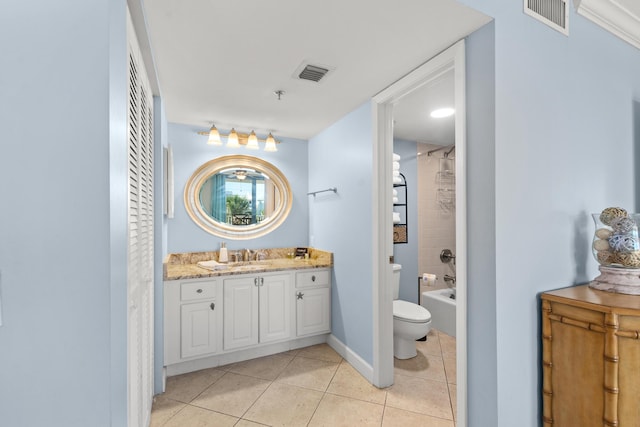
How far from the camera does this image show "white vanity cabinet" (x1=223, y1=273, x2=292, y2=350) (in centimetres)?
269

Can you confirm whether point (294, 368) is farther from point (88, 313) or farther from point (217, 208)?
point (88, 313)

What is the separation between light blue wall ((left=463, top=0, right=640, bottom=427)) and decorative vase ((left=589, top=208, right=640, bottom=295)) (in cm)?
12

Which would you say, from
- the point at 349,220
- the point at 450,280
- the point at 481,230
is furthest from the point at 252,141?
the point at 450,280

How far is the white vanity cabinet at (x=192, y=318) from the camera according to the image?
2.47 meters

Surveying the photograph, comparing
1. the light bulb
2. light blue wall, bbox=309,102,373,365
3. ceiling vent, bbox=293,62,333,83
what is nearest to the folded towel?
light blue wall, bbox=309,102,373,365

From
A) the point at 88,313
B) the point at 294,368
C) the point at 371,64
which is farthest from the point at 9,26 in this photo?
A: the point at 294,368

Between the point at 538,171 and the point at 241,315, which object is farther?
the point at 241,315

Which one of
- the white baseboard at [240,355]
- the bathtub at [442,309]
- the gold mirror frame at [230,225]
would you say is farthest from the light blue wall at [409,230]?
the gold mirror frame at [230,225]

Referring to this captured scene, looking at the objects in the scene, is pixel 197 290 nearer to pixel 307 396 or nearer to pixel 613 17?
pixel 307 396

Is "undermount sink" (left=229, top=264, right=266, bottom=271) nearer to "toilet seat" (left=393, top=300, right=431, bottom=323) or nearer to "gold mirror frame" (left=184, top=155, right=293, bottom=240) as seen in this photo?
"gold mirror frame" (left=184, top=155, right=293, bottom=240)

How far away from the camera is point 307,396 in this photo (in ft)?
7.29

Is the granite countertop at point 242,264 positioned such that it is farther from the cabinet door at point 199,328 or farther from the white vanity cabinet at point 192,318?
the cabinet door at point 199,328

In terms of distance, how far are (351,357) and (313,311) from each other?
1.93 feet

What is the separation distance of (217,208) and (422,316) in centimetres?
235
